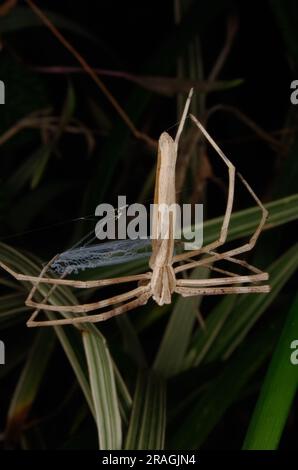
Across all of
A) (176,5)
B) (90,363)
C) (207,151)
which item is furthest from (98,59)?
(90,363)

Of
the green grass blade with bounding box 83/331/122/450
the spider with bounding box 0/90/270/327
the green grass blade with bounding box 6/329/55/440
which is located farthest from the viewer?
the green grass blade with bounding box 6/329/55/440

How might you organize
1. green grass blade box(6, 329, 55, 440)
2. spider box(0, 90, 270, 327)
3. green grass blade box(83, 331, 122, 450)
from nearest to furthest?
1. spider box(0, 90, 270, 327)
2. green grass blade box(83, 331, 122, 450)
3. green grass blade box(6, 329, 55, 440)

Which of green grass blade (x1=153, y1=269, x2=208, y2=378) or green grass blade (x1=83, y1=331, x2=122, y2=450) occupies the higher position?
green grass blade (x1=153, y1=269, x2=208, y2=378)

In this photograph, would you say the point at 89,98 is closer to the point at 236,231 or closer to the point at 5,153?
the point at 5,153

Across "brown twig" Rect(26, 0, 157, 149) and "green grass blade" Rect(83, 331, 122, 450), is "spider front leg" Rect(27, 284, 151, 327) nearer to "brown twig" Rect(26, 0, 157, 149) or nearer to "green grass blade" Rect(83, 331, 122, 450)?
"green grass blade" Rect(83, 331, 122, 450)

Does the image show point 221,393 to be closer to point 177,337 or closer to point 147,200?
point 177,337

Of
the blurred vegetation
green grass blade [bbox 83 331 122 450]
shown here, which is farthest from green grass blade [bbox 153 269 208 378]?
green grass blade [bbox 83 331 122 450]

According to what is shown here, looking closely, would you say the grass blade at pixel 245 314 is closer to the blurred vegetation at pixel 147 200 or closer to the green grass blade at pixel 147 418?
the blurred vegetation at pixel 147 200
